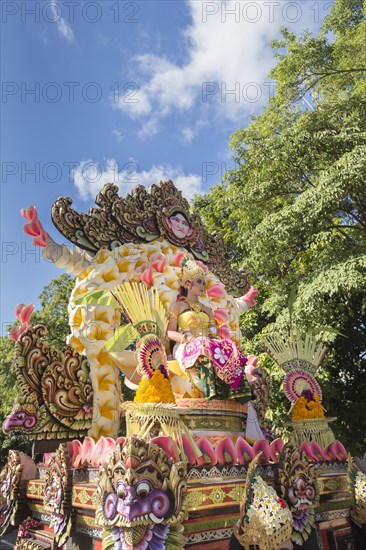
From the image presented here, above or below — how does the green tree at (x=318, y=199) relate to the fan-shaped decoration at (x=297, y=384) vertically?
above

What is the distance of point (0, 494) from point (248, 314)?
8113mm

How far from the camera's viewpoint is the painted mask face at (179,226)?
293 inches

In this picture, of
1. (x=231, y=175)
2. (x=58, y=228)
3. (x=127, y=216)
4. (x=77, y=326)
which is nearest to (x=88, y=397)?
Answer: (x=77, y=326)

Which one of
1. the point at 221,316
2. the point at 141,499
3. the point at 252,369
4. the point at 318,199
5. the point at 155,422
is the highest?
the point at 318,199

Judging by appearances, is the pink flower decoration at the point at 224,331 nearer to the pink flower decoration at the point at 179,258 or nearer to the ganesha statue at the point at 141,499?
the pink flower decoration at the point at 179,258

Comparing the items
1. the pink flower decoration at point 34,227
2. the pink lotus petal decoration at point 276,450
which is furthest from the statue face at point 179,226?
the pink lotus petal decoration at point 276,450

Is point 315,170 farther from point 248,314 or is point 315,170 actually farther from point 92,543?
point 92,543

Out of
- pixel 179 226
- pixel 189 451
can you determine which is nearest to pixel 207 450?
pixel 189 451

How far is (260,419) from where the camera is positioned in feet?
21.8

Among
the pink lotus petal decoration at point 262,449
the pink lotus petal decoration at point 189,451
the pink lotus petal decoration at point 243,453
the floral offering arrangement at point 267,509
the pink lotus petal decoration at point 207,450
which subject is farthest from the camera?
the pink lotus petal decoration at point 262,449

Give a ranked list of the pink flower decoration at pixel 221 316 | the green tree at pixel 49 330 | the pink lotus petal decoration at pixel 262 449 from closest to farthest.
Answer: the pink lotus petal decoration at pixel 262 449 → the pink flower decoration at pixel 221 316 → the green tree at pixel 49 330

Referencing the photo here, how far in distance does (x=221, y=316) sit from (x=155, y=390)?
119 inches

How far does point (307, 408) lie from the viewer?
574 cm

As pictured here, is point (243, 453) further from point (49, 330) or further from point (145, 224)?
point (49, 330)
